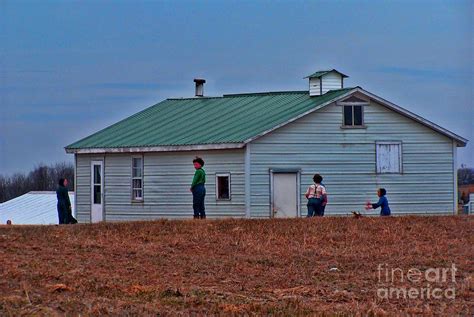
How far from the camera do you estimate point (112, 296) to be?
15281 mm

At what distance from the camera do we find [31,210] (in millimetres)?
64000

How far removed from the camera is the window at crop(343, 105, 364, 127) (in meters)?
37.1

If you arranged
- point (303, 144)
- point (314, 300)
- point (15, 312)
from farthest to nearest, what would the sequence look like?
1. point (303, 144)
2. point (314, 300)
3. point (15, 312)

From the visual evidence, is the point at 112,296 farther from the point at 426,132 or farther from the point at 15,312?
the point at 426,132

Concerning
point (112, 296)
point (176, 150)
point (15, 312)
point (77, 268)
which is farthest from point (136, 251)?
point (176, 150)

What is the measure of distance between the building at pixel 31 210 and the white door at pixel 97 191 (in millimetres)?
20828

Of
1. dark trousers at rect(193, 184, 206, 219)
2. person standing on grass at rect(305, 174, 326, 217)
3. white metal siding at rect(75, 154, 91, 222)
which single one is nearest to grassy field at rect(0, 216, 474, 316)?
person standing on grass at rect(305, 174, 326, 217)

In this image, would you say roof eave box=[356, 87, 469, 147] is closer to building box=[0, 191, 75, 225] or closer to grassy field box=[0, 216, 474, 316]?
grassy field box=[0, 216, 474, 316]

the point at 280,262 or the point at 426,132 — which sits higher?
the point at 426,132

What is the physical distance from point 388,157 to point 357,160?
3.88 ft

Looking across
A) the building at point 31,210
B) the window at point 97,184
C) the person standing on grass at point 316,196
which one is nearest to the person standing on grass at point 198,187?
the person standing on grass at point 316,196

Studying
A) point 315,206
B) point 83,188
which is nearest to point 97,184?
point 83,188

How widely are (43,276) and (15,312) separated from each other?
3079mm

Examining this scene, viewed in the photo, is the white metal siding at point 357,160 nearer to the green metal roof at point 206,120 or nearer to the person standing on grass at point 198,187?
the green metal roof at point 206,120
